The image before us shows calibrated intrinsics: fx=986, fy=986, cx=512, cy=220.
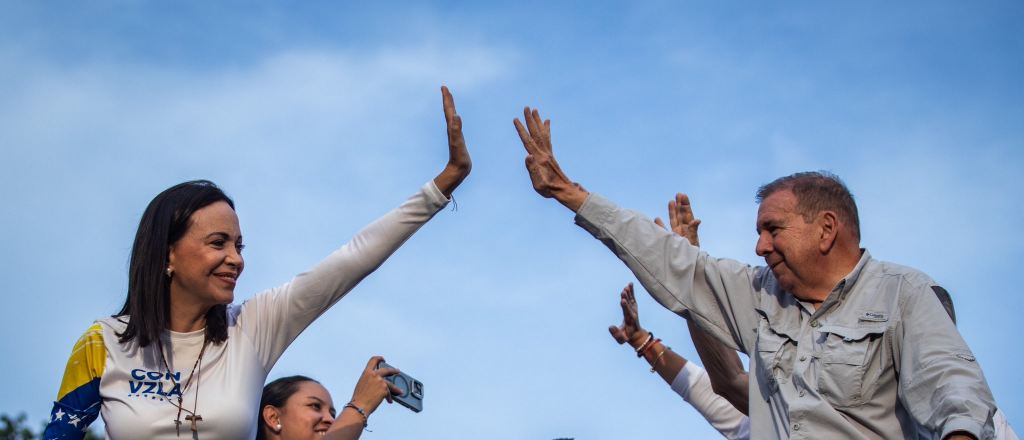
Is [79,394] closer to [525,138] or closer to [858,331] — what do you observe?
[525,138]

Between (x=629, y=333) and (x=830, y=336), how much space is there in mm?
2827

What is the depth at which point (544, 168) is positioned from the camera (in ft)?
16.7

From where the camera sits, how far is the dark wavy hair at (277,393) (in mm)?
5543

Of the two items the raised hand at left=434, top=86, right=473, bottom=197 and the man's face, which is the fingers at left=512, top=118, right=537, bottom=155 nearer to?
the raised hand at left=434, top=86, right=473, bottom=197

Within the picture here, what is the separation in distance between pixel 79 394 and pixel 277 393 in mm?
1409

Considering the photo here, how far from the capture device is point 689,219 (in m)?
6.07

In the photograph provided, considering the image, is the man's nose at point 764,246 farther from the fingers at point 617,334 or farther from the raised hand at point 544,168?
the fingers at point 617,334

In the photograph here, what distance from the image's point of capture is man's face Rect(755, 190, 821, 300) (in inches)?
176

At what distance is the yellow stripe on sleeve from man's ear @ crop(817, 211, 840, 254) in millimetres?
3332

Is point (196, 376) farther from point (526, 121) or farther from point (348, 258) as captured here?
point (526, 121)

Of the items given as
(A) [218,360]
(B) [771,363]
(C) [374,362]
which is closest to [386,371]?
(C) [374,362]

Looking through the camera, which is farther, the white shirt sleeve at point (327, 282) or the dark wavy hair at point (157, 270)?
the white shirt sleeve at point (327, 282)

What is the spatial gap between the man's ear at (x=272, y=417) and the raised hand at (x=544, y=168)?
1986 mm

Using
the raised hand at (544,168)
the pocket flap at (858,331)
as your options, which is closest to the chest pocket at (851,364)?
the pocket flap at (858,331)
